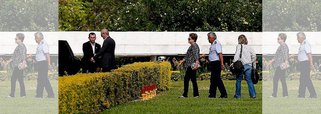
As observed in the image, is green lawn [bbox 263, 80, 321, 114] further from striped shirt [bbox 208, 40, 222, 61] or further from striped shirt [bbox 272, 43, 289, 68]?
striped shirt [bbox 208, 40, 222, 61]

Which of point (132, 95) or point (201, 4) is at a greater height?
point (201, 4)

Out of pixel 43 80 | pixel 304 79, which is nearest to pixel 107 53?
pixel 304 79

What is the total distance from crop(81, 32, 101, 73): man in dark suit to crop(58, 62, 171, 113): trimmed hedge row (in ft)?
3.30

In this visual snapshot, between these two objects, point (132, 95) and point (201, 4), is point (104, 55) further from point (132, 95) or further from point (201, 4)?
point (201, 4)

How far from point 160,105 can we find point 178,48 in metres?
12.8

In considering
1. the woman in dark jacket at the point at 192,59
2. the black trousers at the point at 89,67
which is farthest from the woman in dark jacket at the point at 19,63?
the woman in dark jacket at the point at 192,59

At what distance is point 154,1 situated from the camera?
33.5 m

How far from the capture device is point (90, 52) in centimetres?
1998

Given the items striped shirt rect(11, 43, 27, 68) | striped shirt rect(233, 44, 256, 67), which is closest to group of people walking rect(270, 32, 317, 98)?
striped shirt rect(233, 44, 256, 67)

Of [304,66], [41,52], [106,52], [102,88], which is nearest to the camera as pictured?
[41,52]

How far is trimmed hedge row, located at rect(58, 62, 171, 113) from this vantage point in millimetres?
13688

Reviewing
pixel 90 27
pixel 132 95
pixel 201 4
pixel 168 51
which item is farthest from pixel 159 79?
pixel 90 27

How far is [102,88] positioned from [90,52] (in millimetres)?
4351

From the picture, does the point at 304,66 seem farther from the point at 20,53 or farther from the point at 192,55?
the point at 20,53
